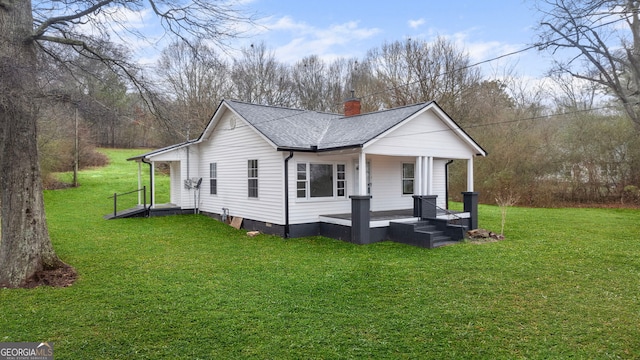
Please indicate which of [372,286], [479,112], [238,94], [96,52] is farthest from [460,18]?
[238,94]

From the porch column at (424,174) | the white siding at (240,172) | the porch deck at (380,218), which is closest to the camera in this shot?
the porch deck at (380,218)

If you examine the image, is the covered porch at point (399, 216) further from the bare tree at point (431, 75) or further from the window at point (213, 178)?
the bare tree at point (431, 75)

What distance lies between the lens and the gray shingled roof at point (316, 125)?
10.6 m

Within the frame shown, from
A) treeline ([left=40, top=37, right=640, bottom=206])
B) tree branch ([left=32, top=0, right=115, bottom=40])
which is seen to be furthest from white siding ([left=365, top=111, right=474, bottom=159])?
tree branch ([left=32, top=0, right=115, bottom=40])

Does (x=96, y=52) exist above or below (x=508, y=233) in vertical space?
above

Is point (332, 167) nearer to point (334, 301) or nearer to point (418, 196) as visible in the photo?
point (418, 196)

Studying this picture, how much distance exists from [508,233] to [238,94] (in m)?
20.1

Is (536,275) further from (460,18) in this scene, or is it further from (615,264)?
(460,18)

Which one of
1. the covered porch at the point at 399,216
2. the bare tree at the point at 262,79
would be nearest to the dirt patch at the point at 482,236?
the covered porch at the point at 399,216

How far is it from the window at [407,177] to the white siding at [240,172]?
473 centimetres

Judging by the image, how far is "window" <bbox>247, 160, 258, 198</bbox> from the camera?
1210cm

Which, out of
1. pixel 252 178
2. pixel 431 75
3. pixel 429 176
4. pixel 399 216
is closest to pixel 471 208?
pixel 429 176

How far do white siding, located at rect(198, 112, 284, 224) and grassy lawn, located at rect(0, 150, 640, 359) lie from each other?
162cm

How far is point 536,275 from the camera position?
22.8 feet
